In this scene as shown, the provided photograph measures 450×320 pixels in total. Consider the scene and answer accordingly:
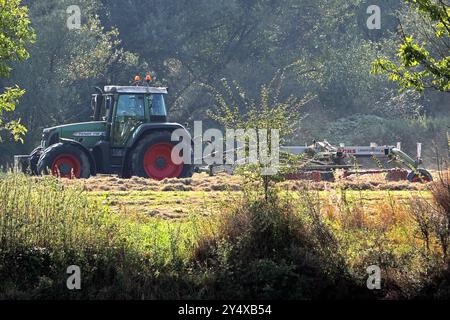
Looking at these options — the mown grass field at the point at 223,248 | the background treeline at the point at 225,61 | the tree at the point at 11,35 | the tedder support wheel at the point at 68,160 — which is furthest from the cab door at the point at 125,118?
the background treeline at the point at 225,61

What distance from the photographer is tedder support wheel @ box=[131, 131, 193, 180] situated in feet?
91.2

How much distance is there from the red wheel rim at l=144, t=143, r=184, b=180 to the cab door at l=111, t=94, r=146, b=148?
914 millimetres

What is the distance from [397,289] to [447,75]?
352cm

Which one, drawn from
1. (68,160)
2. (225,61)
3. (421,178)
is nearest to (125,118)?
(68,160)

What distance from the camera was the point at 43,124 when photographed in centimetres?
4312

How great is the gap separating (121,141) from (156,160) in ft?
4.02

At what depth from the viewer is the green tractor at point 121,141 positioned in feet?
91.0

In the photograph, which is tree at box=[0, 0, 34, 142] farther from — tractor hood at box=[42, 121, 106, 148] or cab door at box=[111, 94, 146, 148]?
tractor hood at box=[42, 121, 106, 148]

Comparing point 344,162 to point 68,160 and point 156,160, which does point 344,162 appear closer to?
point 156,160

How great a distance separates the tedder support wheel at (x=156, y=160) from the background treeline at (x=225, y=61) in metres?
14.7

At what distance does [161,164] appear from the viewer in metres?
28.4

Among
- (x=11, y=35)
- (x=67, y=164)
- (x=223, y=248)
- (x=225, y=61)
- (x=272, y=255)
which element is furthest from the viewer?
(x=225, y=61)
